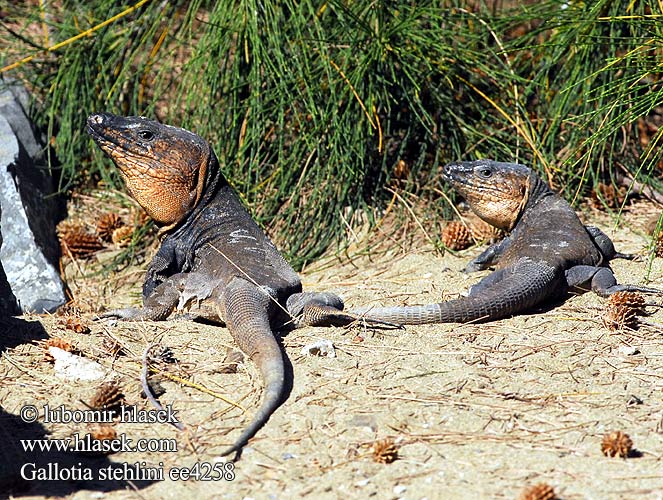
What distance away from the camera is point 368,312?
4352 millimetres

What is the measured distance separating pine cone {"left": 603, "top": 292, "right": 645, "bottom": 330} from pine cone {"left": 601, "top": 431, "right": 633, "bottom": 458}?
47.6 inches

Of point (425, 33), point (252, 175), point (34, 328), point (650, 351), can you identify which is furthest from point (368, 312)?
point (425, 33)

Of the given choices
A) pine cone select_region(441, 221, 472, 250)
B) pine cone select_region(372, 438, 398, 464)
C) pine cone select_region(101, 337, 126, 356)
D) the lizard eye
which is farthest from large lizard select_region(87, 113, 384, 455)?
pine cone select_region(441, 221, 472, 250)

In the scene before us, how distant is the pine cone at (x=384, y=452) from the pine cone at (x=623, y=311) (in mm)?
1597

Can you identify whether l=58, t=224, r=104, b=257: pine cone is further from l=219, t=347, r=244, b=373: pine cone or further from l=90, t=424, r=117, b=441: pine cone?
l=90, t=424, r=117, b=441: pine cone

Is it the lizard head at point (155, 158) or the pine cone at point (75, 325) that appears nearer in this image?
the pine cone at point (75, 325)

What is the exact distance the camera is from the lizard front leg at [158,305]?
4574 mm

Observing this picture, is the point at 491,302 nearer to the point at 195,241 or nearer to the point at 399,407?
the point at 399,407

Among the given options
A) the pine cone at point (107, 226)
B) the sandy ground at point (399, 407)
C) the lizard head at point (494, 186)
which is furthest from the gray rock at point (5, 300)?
the lizard head at point (494, 186)

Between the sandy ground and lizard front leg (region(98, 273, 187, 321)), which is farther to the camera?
lizard front leg (region(98, 273, 187, 321))

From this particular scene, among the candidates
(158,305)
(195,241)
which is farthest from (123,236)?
(158,305)

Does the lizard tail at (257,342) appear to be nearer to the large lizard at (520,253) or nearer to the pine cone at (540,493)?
the large lizard at (520,253)

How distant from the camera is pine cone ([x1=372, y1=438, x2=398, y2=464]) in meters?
3.07

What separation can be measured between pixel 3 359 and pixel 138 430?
875 millimetres
